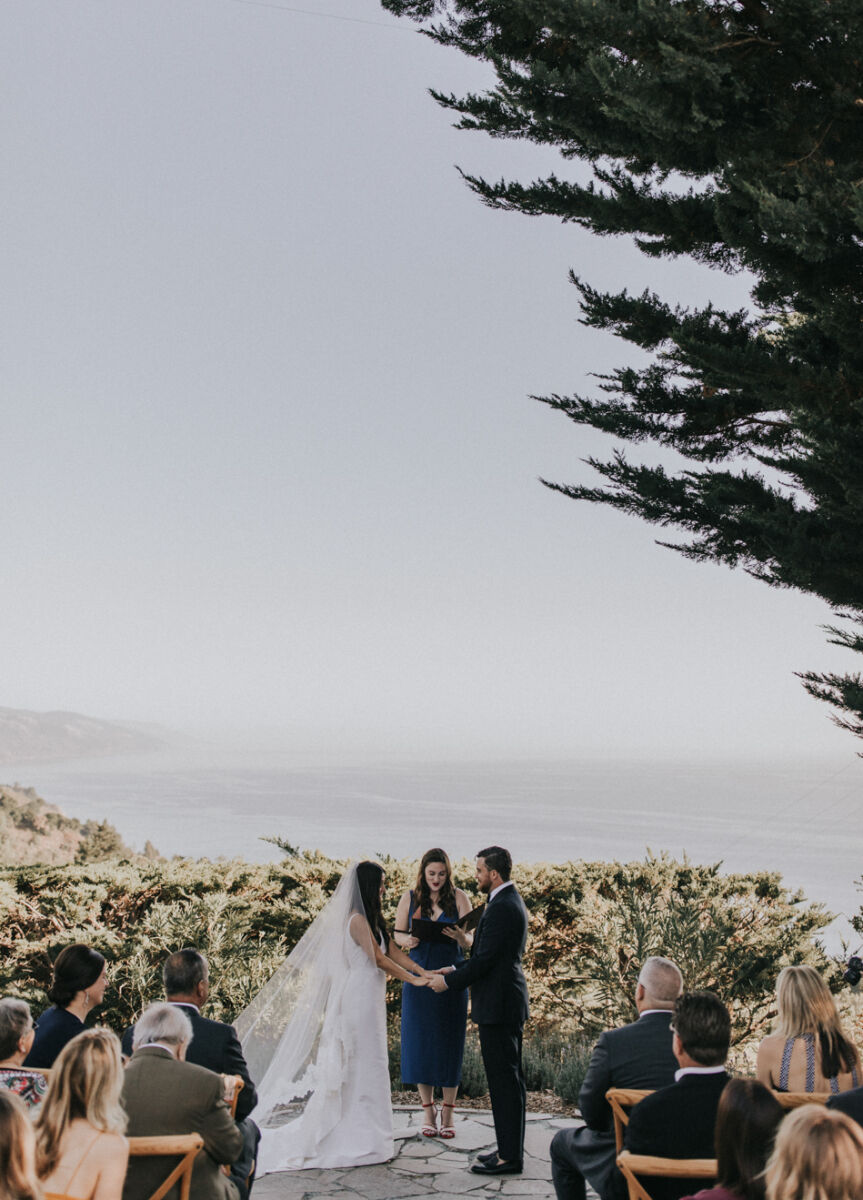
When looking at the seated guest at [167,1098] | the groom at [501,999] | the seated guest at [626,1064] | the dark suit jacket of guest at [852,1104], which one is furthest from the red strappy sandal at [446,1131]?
the dark suit jacket of guest at [852,1104]

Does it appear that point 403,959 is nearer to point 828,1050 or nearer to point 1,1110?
point 828,1050

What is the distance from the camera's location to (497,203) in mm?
5863

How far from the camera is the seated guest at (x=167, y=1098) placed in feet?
9.77

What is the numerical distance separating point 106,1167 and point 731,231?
429cm

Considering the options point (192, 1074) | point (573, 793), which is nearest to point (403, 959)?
point (192, 1074)

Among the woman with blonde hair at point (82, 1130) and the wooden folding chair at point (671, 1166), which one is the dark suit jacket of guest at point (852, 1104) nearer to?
the wooden folding chair at point (671, 1166)

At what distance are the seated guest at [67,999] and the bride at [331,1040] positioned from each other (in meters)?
1.57

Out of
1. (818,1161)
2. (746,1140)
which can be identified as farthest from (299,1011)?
(818,1161)

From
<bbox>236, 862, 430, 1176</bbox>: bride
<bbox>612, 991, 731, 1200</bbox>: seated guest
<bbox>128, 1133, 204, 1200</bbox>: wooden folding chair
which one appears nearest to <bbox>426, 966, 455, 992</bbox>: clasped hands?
<bbox>236, 862, 430, 1176</bbox>: bride

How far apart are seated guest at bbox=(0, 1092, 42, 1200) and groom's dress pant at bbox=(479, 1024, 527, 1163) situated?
10.0 ft

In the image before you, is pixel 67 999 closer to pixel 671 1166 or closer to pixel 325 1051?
pixel 325 1051

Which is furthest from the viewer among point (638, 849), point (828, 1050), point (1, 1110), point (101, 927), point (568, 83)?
point (638, 849)

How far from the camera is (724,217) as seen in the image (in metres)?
4.42

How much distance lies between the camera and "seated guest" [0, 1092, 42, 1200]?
232 cm
